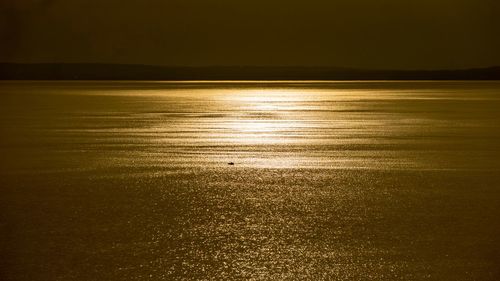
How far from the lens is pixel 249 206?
384 inches

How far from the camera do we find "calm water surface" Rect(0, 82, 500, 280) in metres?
7.04

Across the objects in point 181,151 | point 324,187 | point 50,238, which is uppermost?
point 50,238

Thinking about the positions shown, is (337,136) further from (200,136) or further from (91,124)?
(91,124)

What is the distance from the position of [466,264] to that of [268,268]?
5.13ft

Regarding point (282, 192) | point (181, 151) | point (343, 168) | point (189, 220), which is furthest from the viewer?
point (181, 151)

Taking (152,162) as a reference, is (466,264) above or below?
above

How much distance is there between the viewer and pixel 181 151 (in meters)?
15.8

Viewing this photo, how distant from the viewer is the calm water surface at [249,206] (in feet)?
23.1

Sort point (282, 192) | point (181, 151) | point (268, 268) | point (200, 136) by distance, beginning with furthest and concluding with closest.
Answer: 1. point (200, 136)
2. point (181, 151)
3. point (282, 192)
4. point (268, 268)

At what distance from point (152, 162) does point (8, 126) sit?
8.87 meters

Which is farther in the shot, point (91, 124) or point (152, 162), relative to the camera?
point (91, 124)

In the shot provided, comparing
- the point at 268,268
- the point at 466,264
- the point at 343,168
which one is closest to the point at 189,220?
the point at 268,268

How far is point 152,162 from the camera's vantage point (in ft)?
46.3

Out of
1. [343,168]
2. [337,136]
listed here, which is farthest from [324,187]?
[337,136]
